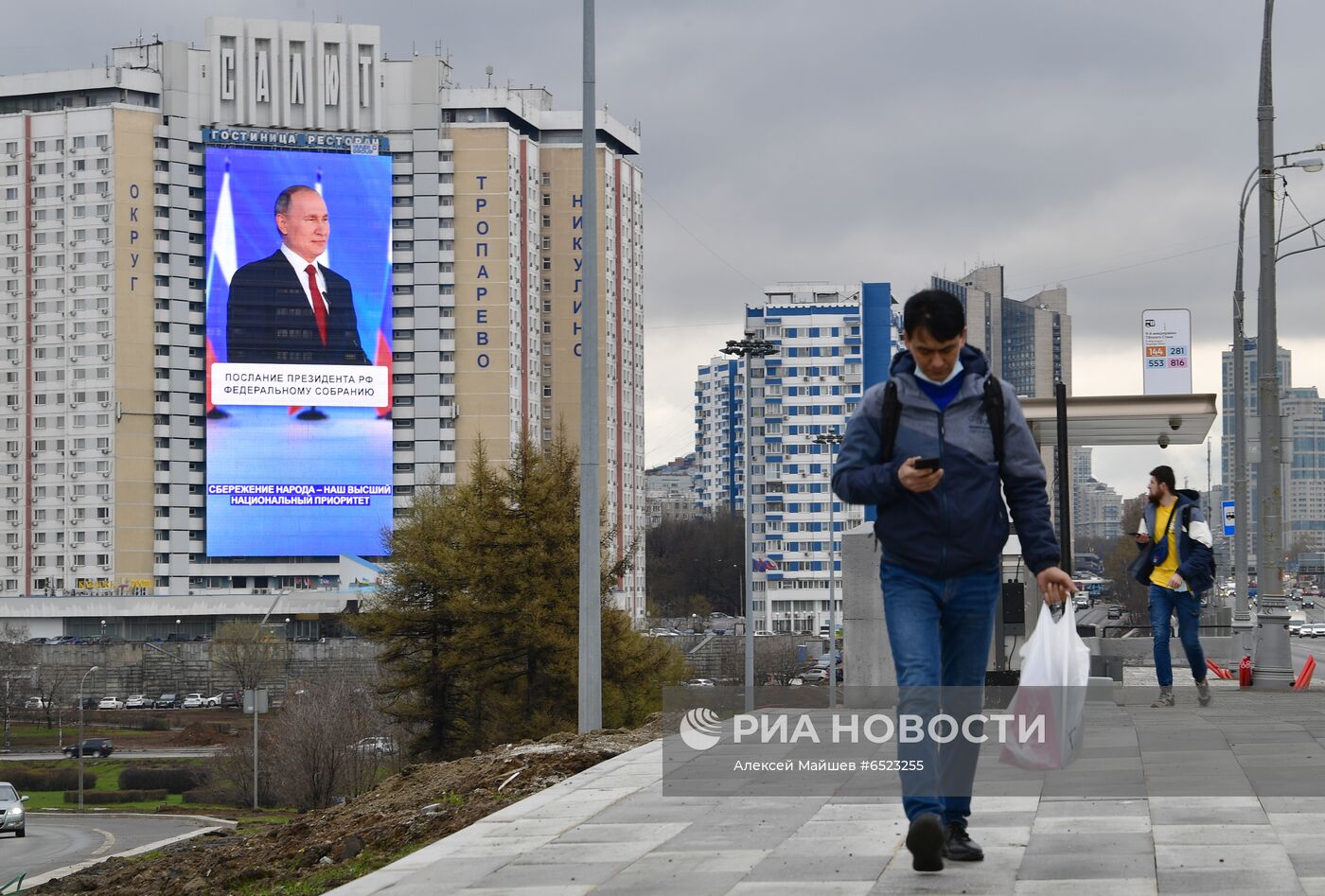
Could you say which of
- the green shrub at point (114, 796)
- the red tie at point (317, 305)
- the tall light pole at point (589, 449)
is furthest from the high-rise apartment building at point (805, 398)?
the tall light pole at point (589, 449)

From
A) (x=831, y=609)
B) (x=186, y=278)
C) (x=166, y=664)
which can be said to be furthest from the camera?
(x=186, y=278)

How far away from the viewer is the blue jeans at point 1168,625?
12820 mm

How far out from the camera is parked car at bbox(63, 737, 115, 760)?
77.4 meters

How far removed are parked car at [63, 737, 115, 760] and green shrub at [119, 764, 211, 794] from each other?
7858 millimetres

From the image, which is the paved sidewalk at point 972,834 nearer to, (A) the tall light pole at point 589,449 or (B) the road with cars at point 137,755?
(A) the tall light pole at point 589,449

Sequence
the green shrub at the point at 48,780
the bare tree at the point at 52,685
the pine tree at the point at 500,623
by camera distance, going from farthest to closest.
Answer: the bare tree at the point at 52,685 → the green shrub at the point at 48,780 → the pine tree at the point at 500,623

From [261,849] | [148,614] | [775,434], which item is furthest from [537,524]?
[775,434]

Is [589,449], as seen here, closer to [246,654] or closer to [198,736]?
[198,736]

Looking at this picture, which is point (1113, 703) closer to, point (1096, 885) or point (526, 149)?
point (1096, 885)

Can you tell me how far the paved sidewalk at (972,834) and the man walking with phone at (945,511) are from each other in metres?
0.43

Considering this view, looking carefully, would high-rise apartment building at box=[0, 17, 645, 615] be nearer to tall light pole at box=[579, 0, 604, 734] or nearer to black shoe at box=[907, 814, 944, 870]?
tall light pole at box=[579, 0, 604, 734]

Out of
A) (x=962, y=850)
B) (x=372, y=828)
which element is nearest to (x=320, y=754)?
(x=372, y=828)

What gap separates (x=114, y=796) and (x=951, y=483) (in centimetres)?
6520

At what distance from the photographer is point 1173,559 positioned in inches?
504
